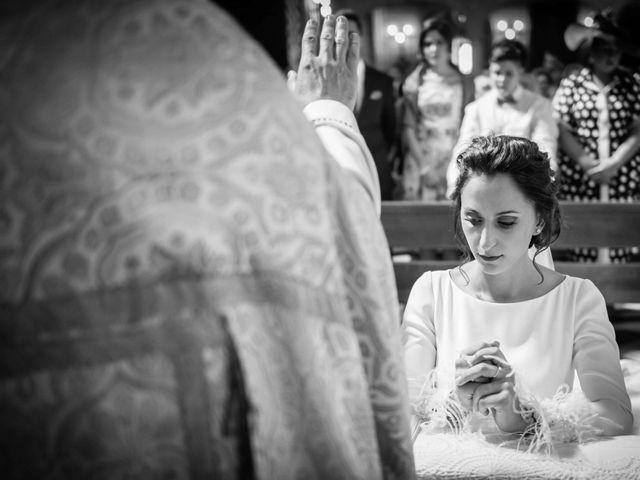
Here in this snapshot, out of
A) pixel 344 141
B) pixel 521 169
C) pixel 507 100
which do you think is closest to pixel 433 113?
pixel 507 100

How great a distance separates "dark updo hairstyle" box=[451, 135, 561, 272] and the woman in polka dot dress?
7.88 ft

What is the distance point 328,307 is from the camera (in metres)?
0.82

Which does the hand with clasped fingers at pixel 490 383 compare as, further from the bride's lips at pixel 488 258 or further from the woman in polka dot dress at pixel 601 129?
the woman in polka dot dress at pixel 601 129

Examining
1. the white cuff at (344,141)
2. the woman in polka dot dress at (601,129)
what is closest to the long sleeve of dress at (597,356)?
the white cuff at (344,141)

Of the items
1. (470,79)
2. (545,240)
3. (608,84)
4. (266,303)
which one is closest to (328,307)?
(266,303)

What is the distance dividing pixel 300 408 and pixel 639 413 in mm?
1368

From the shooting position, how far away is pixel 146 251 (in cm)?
73

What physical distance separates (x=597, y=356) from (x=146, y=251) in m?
1.35

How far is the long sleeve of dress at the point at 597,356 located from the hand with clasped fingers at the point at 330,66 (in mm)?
936

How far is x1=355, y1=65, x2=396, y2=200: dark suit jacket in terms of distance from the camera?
14.9 feet

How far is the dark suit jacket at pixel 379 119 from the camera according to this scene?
14.9 ft

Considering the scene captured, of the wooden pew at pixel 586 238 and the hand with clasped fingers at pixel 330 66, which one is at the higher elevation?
the hand with clasped fingers at pixel 330 66

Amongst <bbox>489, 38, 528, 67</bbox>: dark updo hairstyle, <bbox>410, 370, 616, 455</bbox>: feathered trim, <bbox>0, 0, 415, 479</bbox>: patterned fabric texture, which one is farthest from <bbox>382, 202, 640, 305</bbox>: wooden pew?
<bbox>0, 0, 415, 479</bbox>: patterned fabric texture

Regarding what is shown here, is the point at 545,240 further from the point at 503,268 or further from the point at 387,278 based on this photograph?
the point at 387,278
